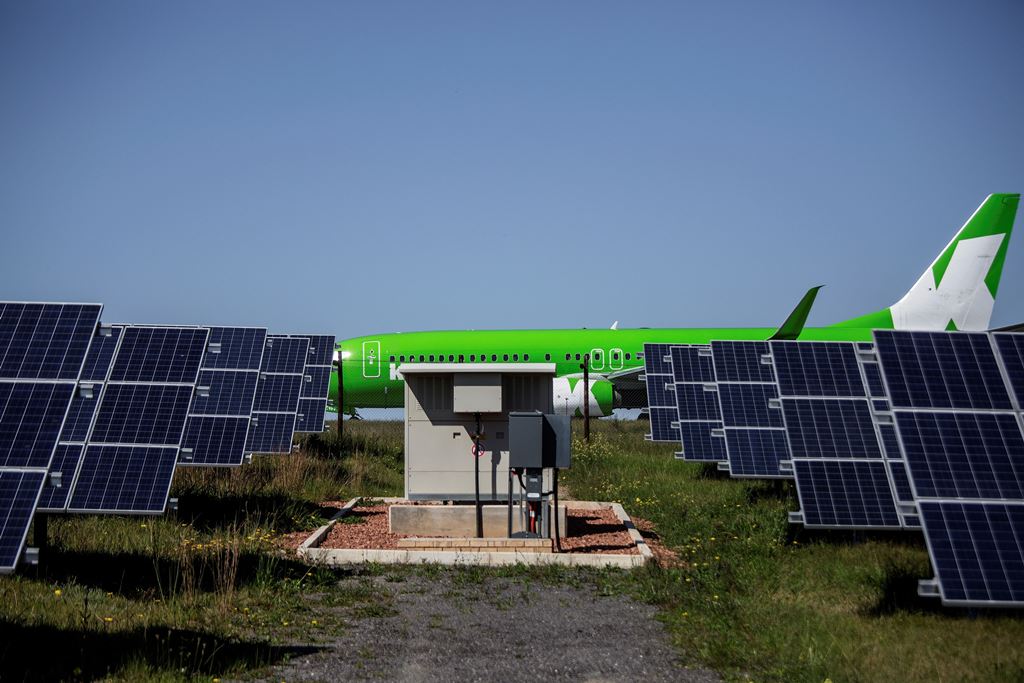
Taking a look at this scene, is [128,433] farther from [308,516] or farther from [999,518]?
[999,518]

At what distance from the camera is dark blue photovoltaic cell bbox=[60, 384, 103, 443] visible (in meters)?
12.8

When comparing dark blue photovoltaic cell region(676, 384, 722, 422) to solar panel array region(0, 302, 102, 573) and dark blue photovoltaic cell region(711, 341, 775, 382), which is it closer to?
dark blue photovoltaic cell region(711, 341, 775, 382)

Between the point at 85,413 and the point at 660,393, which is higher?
the point at 660,393

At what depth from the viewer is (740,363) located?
2105 cm

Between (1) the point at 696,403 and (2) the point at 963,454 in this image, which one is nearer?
(2) the point at 963,454

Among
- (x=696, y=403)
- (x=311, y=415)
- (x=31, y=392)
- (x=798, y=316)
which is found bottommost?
(x=31, y=392)

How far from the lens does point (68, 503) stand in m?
11.3

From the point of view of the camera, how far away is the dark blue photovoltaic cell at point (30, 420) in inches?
376

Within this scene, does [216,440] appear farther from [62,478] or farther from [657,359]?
[657,359]

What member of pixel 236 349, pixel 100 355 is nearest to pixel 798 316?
pixel 236 349

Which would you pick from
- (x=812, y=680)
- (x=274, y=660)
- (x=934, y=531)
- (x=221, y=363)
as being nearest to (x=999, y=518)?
(x=934, y=531)

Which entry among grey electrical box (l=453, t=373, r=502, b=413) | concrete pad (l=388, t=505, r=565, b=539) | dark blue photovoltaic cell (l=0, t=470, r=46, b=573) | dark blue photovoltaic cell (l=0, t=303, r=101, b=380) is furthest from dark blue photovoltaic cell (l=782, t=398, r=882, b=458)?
dark blue photovoltaic cell (l=0, t=470, r=46, b=573)

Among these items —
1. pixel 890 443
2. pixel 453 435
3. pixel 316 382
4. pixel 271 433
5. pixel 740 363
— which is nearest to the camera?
pixel 890 443

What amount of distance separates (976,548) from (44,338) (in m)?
9.69
